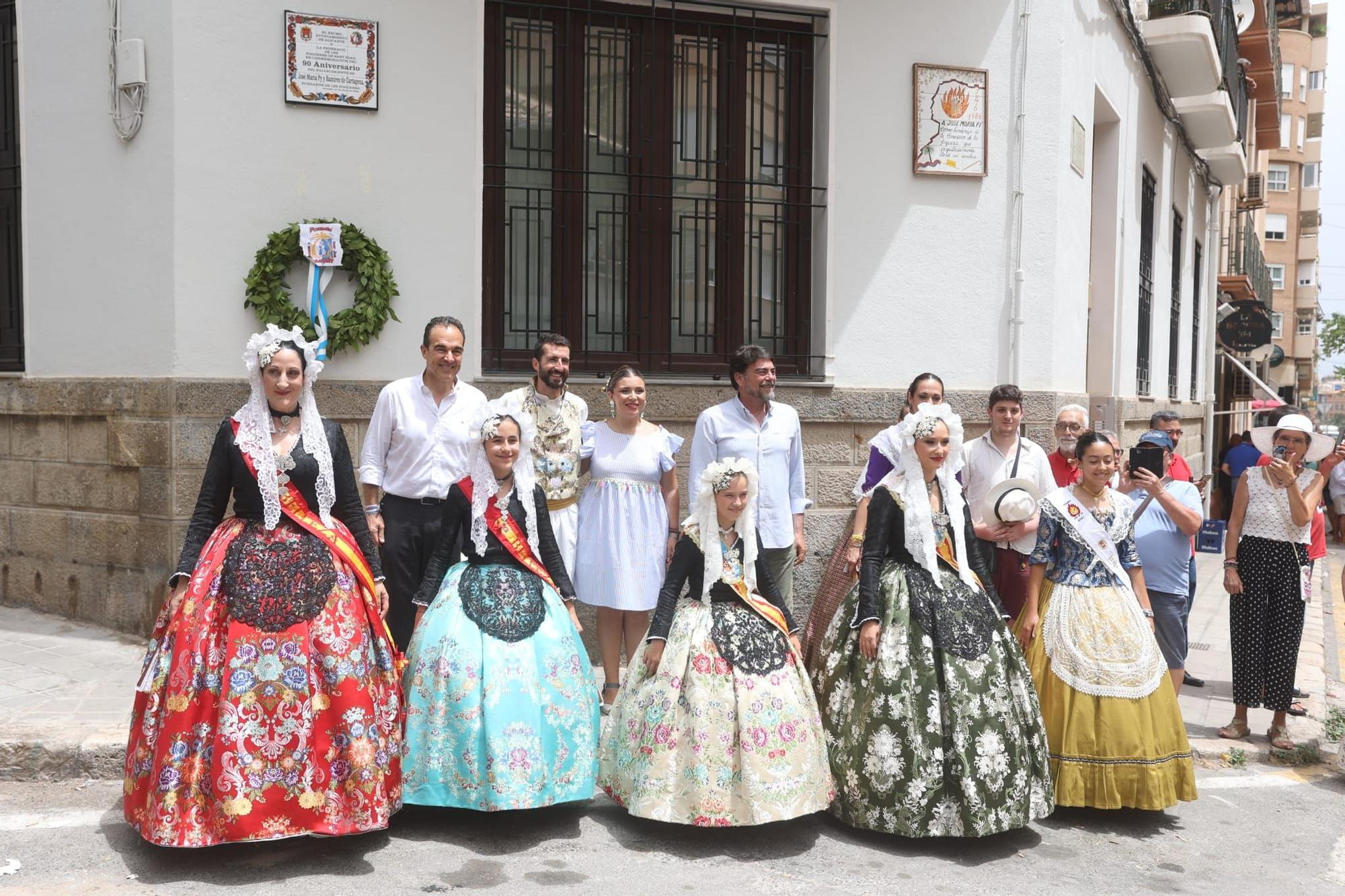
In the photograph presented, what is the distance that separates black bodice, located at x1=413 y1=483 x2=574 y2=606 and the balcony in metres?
20.9

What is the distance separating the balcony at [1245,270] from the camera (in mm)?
22750

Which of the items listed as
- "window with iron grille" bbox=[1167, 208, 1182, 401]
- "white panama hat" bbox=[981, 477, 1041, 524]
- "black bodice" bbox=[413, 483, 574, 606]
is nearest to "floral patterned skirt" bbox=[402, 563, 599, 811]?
"black bodice" bbox=[413, 483, 574, 606]

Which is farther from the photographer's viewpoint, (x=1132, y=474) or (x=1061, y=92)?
(x=1061, y=92)

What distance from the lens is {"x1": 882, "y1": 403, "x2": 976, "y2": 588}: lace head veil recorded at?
475 cm

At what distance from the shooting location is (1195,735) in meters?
6.23

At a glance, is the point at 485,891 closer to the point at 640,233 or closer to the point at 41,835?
the point at 41,835

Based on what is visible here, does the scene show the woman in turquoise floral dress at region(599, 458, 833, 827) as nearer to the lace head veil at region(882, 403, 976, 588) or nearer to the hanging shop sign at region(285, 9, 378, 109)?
the lace head veil at region(882, 403, 976, 588)

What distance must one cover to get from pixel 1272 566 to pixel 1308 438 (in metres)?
0.71

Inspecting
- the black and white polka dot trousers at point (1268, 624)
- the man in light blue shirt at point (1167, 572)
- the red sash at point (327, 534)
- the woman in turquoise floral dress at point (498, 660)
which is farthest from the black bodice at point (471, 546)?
the black and white polka dot trousers at point (1268, 624)

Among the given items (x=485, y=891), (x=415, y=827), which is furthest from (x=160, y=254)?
(x=485, y=891)

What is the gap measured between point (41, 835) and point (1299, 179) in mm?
56020

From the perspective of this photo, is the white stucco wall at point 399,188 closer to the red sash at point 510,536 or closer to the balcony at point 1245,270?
the red sash at point 510,536

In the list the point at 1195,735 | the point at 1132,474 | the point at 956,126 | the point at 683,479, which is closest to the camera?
the point at 1132,474

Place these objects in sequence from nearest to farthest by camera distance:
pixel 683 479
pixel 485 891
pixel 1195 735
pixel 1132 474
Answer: pixel 485 891
pixel 1132 474
pixel 1195 735
pixel 683 479
